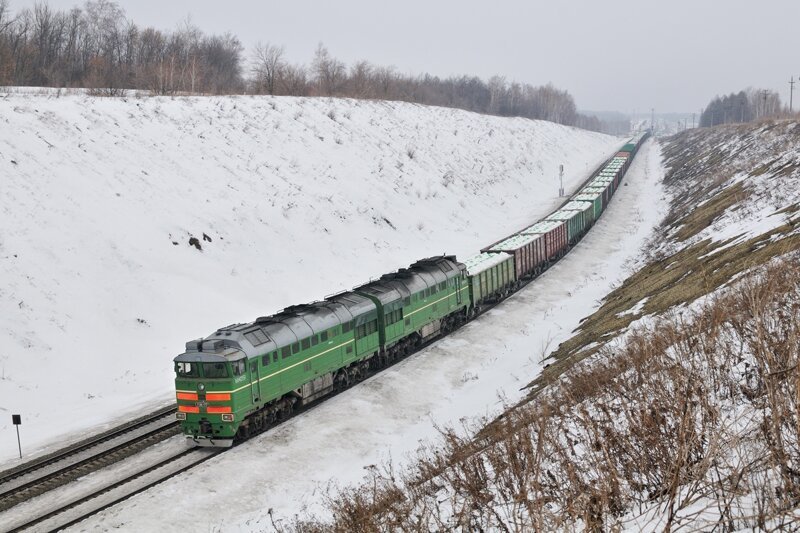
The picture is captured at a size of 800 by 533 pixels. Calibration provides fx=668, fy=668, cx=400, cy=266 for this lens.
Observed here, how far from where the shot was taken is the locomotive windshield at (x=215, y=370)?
2097 centimetres

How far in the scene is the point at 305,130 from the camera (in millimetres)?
65562

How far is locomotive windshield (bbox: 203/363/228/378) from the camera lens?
68.8 feet

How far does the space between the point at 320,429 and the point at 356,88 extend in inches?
3388

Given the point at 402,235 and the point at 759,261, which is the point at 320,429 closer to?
the point at 759,261

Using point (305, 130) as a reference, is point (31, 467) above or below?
below

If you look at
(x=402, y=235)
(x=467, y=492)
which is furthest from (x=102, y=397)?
(x=402, y=235)

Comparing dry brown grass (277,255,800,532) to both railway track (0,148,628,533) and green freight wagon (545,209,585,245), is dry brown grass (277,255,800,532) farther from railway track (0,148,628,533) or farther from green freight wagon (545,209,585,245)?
green freight wagon (545,209,585,245)

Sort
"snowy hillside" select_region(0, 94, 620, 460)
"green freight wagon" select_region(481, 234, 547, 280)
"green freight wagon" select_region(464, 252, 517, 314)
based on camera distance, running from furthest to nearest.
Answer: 1. "green freight wagon" select_region(481, 234, 547, 280)
2. "green freight wagon" select_region(464, 252, 517, 314)
3. "snowy hillside" select_region(0, 94, 620, 460)

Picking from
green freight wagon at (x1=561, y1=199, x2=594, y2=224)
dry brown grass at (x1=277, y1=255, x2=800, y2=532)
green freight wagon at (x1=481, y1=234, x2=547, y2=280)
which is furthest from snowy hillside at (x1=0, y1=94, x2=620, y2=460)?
dry brown grass at (x1=277, y1=255, x2=800, y2=532)

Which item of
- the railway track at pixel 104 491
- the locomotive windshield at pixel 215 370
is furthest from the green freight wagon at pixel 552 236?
the railway track at pixel 104 491

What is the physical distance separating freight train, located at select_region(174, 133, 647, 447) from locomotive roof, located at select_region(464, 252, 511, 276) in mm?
68

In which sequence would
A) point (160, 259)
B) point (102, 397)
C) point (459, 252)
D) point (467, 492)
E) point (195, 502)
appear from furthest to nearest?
point (459, 252)
point (160, 259)
point (102, 397)
point (195, 502)
point (467, 492)

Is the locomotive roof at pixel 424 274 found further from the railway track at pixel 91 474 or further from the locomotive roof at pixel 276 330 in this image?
the railway track at pixel 91 474

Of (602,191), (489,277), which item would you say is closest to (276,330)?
(489,277)
